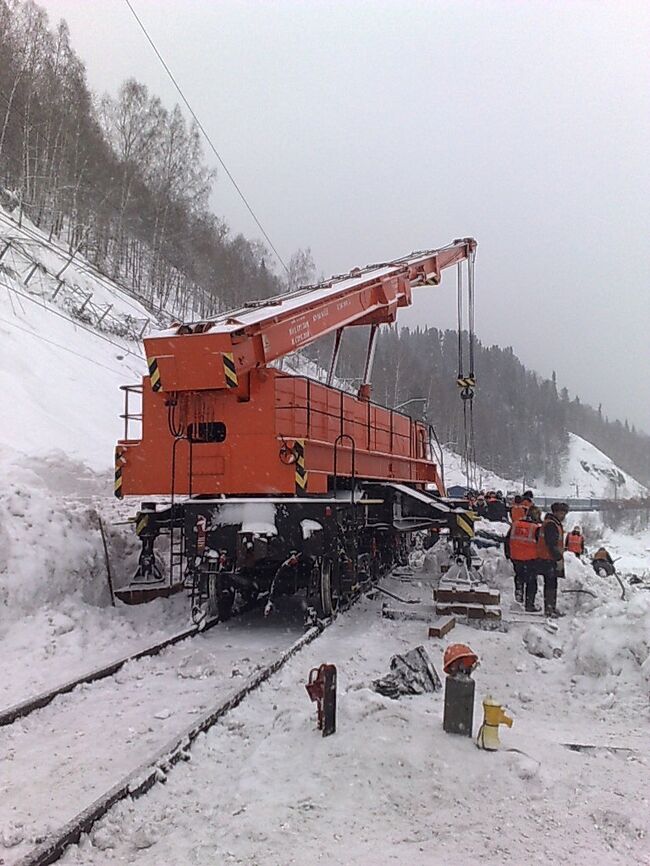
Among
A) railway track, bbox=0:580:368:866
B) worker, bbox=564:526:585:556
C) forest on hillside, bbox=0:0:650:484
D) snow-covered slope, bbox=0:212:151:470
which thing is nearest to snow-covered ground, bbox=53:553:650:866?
railway track, bbox=0:580:368:866

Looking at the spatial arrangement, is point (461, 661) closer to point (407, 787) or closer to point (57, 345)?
point (407, 787)

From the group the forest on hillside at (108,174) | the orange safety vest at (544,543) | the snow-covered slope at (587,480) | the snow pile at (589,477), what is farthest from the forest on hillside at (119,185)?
the snow pile at (589,477)

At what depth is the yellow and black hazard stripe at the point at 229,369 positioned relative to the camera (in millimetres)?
8195

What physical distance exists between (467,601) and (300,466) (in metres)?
3.33

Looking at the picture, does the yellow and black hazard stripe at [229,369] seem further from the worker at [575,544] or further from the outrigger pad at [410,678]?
the worker at [575,544]

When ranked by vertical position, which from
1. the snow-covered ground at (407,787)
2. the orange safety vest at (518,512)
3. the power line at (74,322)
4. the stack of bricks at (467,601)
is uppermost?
the power line at (74,322)

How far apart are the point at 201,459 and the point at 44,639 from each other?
272 cm

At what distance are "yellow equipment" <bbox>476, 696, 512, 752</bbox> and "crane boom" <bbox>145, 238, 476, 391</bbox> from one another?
15.7 ft

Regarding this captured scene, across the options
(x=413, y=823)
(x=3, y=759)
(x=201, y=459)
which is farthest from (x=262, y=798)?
(x=201, y=459)

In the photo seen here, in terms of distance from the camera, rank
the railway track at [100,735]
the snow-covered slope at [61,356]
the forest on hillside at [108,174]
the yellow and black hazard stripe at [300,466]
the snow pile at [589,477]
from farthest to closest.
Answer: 1. the snow pile at [589,477]
2. the forest on hillside at [108,174]
3. the snow-covered slope at [61,356]
4. the yellow and black hazard stripe at [300,466]
5. the railway track at [100,735]

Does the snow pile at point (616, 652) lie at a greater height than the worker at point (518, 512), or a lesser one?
lesser

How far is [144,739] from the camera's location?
5227mm

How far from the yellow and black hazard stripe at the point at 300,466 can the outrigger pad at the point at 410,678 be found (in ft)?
8.37

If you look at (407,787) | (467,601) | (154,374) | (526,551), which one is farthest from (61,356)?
(407,787)
